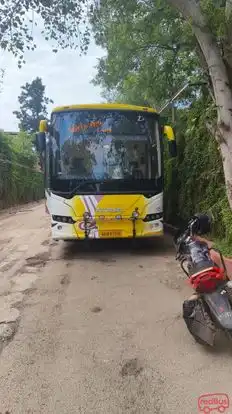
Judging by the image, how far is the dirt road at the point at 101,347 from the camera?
10.3 ft

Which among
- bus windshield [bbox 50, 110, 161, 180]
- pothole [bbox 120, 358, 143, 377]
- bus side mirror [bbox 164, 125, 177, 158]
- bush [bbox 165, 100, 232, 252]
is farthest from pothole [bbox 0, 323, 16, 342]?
bus side mirror [bbox 164, 125, 177, 158]

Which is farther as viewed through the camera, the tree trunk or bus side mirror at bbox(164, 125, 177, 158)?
bus side mirror at bbox(164, 125, 177, 158)

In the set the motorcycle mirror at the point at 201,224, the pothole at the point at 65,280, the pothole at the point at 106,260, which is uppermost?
the motorcycle mirror at the point at 201,224

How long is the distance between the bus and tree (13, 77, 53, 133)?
6522 cm

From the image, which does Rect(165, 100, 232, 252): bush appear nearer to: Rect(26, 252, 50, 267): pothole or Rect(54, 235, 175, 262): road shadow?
Rect(54, 235, 175, 262): road shadow

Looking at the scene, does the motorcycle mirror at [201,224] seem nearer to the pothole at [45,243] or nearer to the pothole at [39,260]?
the pothole at [39,260]

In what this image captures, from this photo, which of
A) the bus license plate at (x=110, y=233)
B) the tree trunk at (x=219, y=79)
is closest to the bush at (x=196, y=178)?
the tree trunk at (x=219, y=79)

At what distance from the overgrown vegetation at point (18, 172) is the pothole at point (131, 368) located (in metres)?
22.7

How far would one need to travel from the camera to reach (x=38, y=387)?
10.9 ft

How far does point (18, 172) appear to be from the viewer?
3078 cm

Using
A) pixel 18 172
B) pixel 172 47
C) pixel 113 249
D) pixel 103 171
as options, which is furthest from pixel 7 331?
pixel 18 172

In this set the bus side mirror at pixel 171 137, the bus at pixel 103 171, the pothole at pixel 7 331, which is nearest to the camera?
the pothole at pixel 7 331

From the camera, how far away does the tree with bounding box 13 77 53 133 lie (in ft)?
239

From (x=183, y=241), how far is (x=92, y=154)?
4.41 meters
